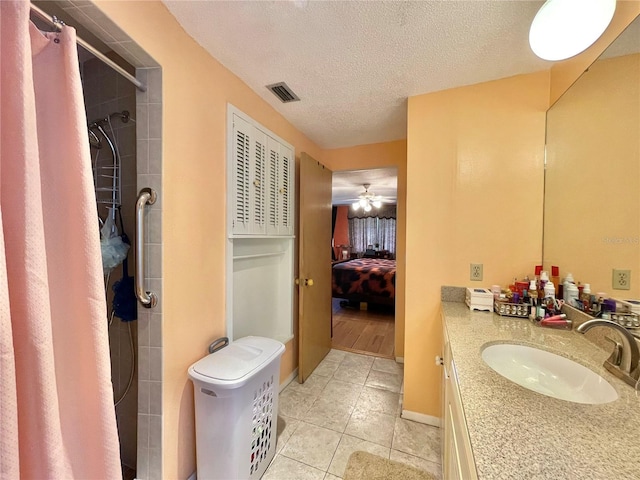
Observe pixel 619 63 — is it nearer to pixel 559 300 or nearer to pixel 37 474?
pixel 559 300

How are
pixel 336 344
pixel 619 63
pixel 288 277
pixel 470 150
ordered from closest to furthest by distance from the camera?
1. pixel 619 63
2. pixel 470 150
3. pixel 288 277
4. pixel 336 344

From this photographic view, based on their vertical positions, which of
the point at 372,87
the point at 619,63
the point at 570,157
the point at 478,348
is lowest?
the point at 478,348

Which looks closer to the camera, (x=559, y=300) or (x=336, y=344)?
(x=559, y=300)

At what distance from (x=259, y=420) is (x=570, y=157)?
7.11 feet

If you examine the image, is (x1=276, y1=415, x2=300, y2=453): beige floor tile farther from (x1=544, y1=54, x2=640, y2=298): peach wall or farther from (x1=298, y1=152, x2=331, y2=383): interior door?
(x1=544, y1=54, x2=640, y2=298): peach wall

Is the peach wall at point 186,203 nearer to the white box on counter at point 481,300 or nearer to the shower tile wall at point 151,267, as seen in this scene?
the shower tile wall at point 151,267

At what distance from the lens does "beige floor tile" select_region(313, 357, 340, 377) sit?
2.35m

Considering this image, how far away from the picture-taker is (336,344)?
302 cm

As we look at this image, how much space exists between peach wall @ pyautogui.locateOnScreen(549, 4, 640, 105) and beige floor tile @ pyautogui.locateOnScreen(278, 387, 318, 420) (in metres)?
2.64

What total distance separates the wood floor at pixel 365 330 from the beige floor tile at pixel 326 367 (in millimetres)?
363

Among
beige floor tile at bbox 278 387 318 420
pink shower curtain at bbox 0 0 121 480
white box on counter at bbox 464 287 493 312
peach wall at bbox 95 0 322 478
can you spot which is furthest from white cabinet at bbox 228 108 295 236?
white box on counter at bbox 464 287 493 312

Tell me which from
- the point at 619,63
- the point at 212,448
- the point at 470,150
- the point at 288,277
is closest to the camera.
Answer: the point at 619,63

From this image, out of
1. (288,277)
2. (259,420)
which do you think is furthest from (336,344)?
(259,420)

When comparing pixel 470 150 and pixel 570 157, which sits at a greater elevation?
pixel 470 150
